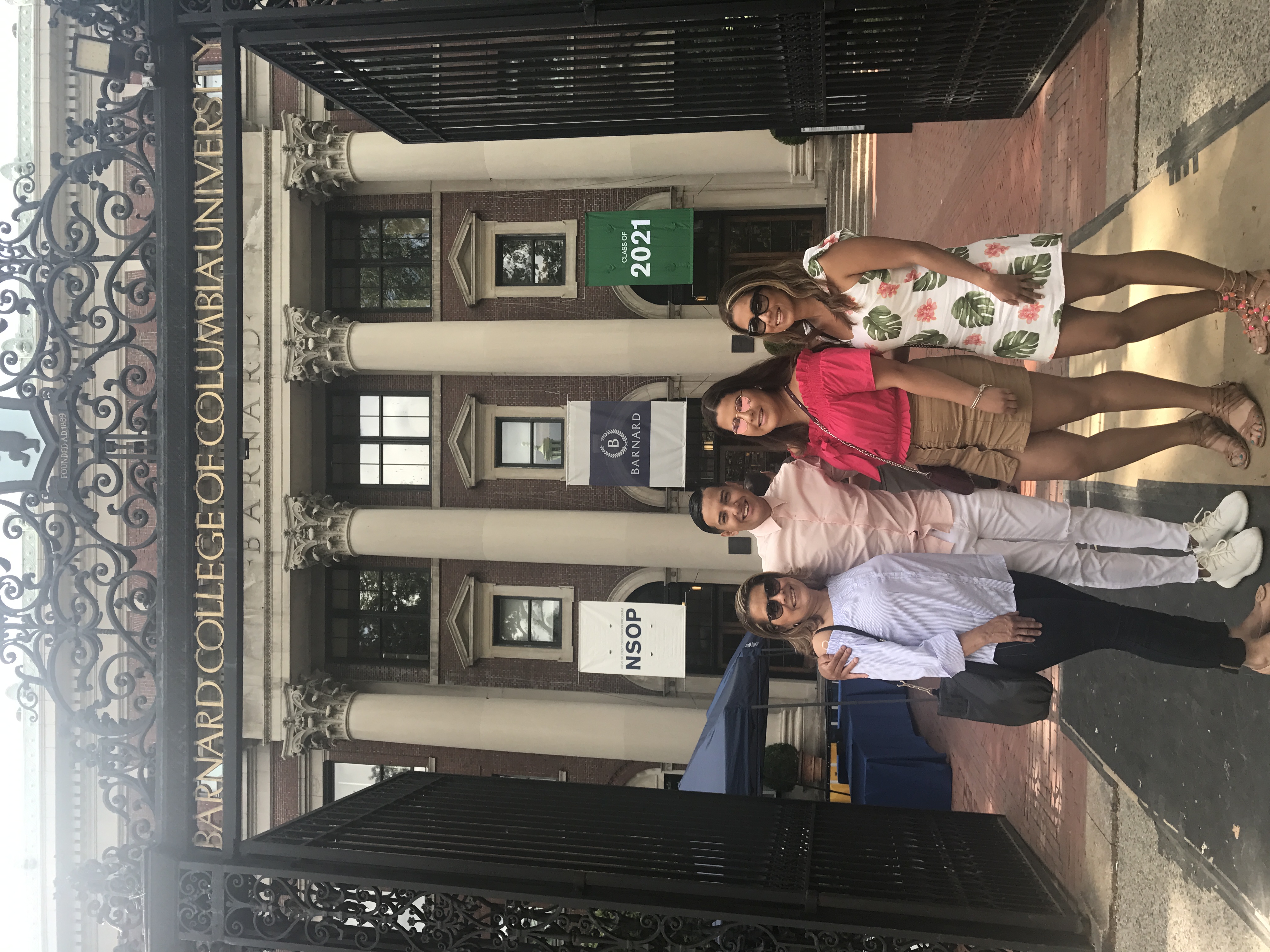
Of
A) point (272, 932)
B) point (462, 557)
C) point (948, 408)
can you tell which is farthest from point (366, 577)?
point (948, 408)

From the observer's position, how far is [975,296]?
14.2 ft

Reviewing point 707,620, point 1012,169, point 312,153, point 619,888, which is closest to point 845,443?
point 619,888

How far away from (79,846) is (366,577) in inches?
231

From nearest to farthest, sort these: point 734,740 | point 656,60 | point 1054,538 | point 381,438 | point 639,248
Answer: point 1054,538 → point 656,60 → point 734,740 → point 639,248 → point 381,438

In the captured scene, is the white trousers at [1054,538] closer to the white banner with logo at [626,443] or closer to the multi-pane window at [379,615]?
the white banner with logo at [626,443]

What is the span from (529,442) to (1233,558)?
11472 millimetres

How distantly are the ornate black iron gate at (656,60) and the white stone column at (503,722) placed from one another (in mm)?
9087

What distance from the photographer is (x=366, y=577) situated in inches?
598

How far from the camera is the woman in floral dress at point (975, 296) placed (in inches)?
165

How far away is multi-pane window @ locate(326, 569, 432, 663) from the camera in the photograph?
15062mm

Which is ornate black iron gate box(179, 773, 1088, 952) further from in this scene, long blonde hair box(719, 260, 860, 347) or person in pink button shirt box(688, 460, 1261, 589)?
long blonde hair box(719, 260, 860, 347)

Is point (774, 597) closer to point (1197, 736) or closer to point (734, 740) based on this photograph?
point (1197, 736)

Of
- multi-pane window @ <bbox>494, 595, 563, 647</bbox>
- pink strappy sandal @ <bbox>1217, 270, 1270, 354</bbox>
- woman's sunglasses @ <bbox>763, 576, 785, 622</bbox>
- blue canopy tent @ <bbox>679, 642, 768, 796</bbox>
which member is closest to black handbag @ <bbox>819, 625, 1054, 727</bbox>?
woman's sunglasses @ <bbox>763, 576, 785, 622</bbox>

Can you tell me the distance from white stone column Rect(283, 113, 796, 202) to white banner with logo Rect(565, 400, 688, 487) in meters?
3.80
